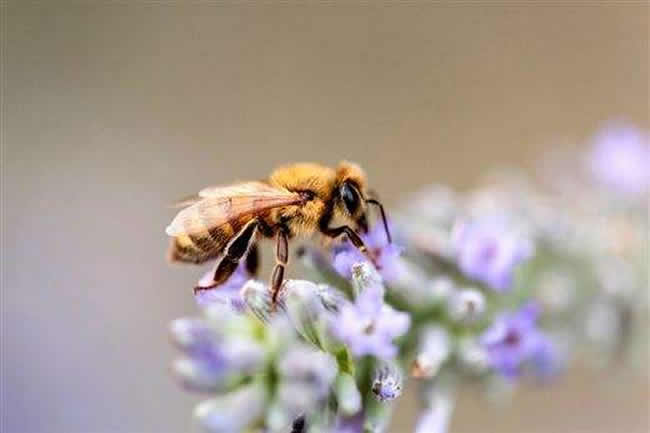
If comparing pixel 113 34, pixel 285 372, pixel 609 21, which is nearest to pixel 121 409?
pixel 285 372

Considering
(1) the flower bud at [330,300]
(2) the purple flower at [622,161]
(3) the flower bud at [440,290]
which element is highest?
(2) the purple flower at [622,161]

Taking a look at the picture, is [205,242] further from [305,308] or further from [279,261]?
[305,308]

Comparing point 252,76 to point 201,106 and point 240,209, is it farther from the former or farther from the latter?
point 240,209

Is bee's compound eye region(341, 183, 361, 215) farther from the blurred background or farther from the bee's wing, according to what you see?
the blurred background

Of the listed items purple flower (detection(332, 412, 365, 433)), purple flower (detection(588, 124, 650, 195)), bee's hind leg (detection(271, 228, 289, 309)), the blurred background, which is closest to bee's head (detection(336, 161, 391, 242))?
bee's hind leg (detection(271, 228, 289, 309))

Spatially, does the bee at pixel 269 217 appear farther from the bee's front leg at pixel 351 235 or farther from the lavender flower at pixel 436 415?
the lavender flower at pixel 436 415

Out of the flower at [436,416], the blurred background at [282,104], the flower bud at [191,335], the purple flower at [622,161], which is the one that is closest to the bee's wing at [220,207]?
the flower bud at [191,335]

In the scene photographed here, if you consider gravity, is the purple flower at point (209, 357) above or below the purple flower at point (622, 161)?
below
